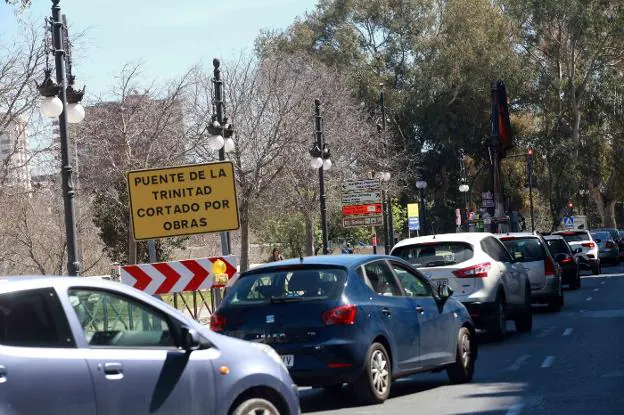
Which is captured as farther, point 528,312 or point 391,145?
point 391,145

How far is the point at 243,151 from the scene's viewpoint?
4444 centimetres

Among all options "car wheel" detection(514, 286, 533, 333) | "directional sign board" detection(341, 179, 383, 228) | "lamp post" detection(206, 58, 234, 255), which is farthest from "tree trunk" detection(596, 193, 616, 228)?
"car wheel" detection(514, 286, 533, 333)

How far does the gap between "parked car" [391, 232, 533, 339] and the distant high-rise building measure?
15.0 m

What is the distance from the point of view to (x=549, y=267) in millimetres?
24438

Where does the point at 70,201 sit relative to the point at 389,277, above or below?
above

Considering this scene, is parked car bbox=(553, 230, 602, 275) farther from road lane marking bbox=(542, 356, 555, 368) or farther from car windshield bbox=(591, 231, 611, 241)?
road lane marking bbox=(542, 356, 555, 368)

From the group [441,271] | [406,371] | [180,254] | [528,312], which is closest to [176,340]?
[406,371]

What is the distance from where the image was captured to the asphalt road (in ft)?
37.5

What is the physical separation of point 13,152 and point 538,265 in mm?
14179

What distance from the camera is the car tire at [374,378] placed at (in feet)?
38.3

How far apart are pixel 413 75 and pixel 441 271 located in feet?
142

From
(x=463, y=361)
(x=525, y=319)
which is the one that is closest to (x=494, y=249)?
(x=525, y=319)

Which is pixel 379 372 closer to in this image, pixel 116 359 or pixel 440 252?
pixel 116 359

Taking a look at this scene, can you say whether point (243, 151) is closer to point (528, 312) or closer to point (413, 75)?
point (413, 75)
